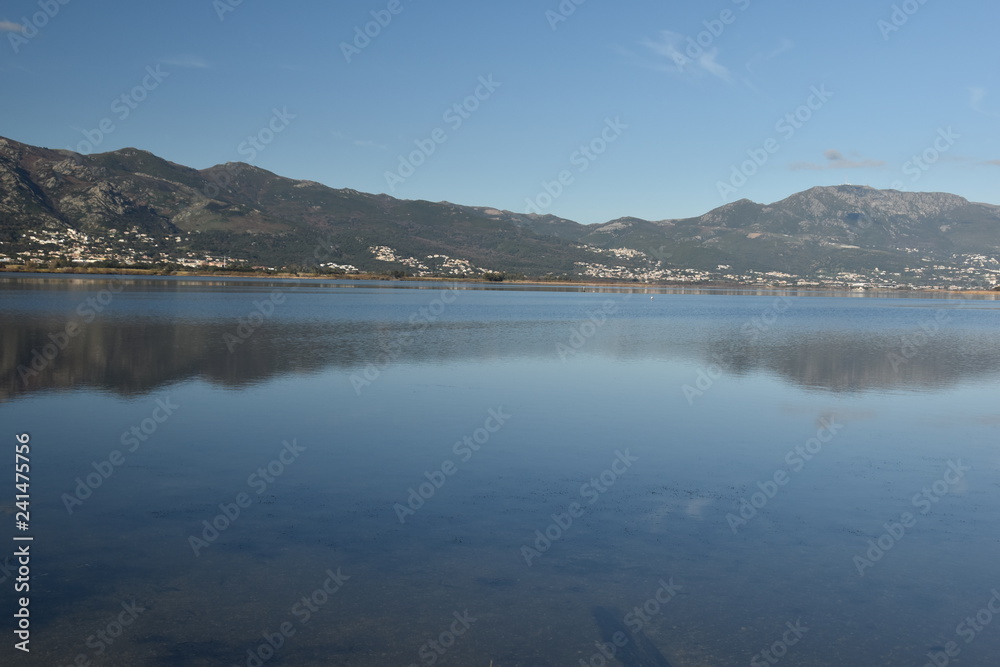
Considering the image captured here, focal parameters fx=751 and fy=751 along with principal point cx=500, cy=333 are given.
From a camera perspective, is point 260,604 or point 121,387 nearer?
point 260,604

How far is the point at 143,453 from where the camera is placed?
15977 millimetres

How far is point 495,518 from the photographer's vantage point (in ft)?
40.6

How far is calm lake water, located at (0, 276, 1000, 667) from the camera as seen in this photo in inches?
332

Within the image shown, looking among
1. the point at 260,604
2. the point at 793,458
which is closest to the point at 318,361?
the point at 793,458

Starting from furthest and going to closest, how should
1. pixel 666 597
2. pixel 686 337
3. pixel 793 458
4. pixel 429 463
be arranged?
pixel 686 337 → pixel 793 458 → pixel 429 463 → pixel 666 597

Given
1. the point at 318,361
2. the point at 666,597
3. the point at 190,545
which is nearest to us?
the point at 666,597

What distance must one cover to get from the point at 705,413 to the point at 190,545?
15907 millimetres

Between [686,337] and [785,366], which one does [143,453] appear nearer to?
[785,366]

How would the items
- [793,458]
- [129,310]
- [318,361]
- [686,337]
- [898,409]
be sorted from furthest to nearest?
[129,310], [686,337], [318,361], [898,409], [793,458]

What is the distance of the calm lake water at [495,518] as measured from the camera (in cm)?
844

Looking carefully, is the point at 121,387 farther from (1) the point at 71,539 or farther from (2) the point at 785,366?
(2) the point at 785,366

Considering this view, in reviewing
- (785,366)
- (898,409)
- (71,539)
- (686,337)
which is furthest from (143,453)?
(686,337)

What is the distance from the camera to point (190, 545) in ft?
35.3

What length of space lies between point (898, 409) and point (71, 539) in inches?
912
